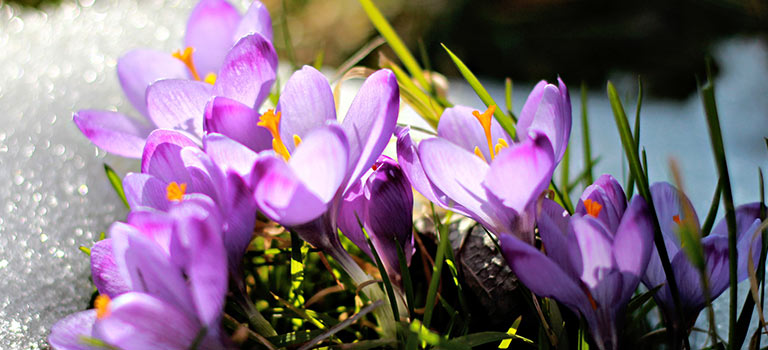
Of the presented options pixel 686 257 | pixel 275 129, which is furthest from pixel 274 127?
pixel 686 257

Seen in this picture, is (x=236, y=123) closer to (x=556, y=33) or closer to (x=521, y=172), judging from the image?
(x=521, y=172)

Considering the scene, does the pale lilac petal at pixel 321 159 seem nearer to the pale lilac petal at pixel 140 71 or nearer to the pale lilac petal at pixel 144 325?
the pale lilac petal at pixel 144 325

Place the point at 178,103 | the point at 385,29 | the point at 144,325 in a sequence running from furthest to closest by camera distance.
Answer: the point at 385,29
the point at 178,103
the point at 144,325

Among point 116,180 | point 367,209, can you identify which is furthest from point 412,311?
point 116,180

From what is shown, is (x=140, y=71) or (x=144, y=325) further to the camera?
(x=140, y=71)

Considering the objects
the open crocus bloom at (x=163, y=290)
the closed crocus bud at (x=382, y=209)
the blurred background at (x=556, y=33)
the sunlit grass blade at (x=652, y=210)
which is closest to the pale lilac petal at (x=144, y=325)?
the open crocus bloom at (x=163, y=290)

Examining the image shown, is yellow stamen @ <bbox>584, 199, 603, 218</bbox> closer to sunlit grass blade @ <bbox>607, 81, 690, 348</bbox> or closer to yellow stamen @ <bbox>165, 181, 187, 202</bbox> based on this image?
sunlit grass blade @ <bbox>607, 81, 690, 348</bbox>
